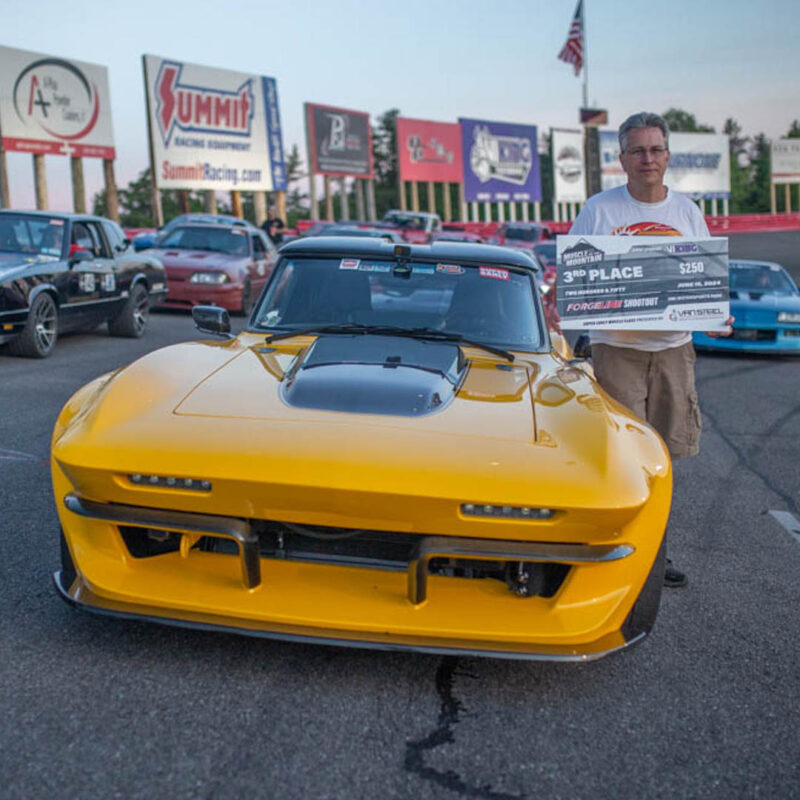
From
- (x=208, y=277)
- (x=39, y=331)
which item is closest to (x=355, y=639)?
(x=39, y=331)

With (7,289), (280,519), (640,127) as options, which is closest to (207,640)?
(280,519)

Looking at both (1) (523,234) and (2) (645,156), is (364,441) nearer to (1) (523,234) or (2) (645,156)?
(2) (645,156)

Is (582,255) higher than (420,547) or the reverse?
higher

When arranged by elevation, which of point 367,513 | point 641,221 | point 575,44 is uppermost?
point 575,44

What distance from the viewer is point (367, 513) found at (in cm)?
265

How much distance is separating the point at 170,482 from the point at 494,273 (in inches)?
85.1

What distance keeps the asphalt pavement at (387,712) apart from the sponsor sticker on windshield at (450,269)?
1660 millimetres

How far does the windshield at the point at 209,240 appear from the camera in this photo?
15.6m

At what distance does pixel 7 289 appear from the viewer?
8914mm

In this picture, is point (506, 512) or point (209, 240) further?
point (209, 240)

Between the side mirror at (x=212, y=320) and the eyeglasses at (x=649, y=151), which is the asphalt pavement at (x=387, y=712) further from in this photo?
the eyeglasses at (x=649, y=151)

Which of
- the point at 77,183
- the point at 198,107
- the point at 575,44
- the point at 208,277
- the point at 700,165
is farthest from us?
the point at 700,165

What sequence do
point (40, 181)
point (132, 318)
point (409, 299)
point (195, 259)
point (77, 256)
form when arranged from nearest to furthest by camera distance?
point (409, 299) → point (77, 256) → point (132, 318) → point (195, 259) → point (40, 181)

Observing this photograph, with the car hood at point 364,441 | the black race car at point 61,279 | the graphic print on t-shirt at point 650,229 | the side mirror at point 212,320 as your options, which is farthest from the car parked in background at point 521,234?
the car hood at point 364,441
